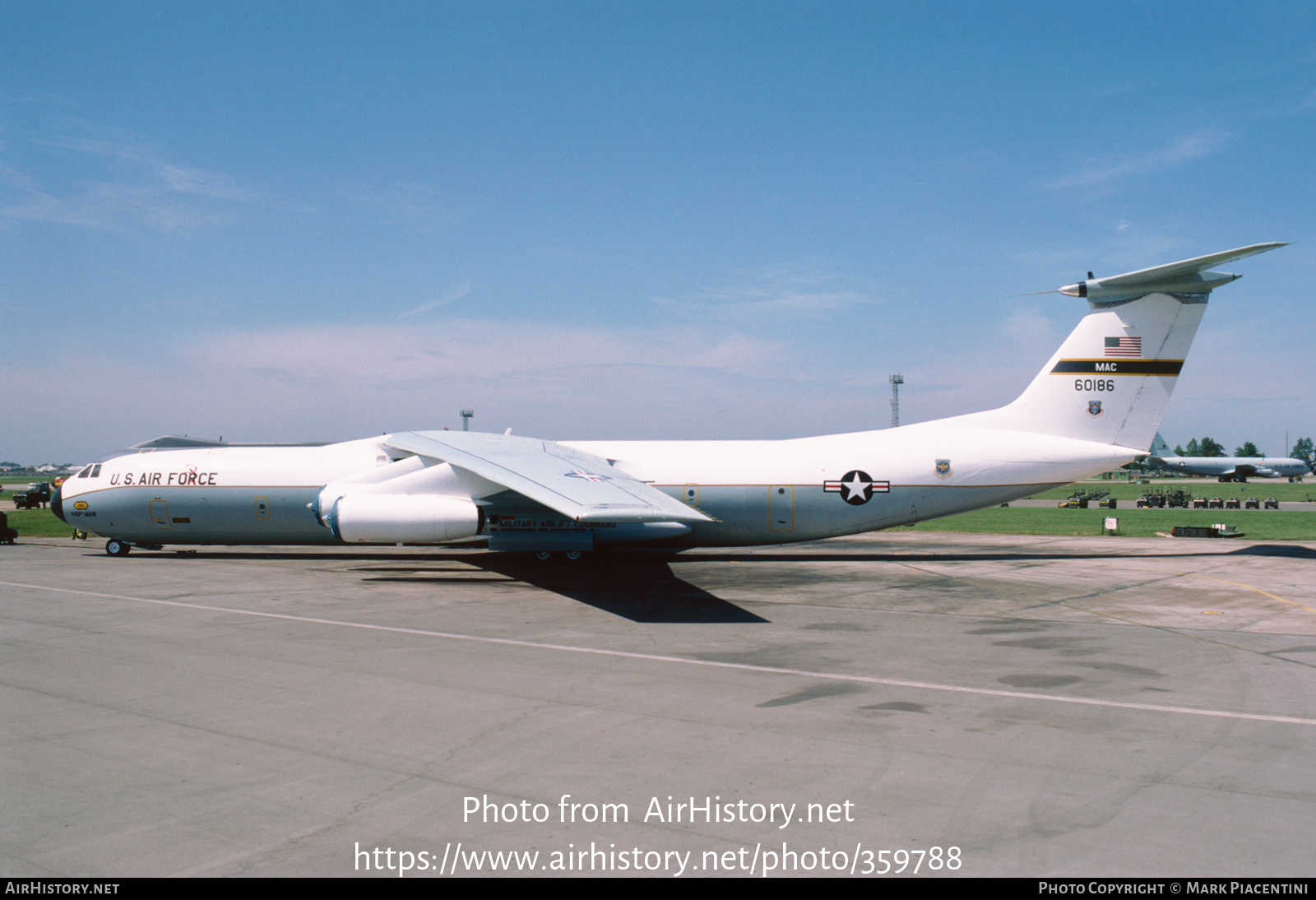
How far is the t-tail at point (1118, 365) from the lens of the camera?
775 inches

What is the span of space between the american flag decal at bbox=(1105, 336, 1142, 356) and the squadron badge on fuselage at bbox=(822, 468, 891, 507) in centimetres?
682

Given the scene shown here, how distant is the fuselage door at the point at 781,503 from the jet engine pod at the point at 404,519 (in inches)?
285

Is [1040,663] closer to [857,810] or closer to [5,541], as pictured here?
[857,810]

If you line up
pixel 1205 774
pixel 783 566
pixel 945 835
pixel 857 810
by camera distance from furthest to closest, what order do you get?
pixel 783 566
pixel 1205 774
pixel 857 810
pixel 945 835

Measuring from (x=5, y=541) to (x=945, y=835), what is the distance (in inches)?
1298

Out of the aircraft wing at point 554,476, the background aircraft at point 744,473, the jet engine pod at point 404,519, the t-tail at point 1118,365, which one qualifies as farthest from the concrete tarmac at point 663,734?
the t-tail at point 1118,365

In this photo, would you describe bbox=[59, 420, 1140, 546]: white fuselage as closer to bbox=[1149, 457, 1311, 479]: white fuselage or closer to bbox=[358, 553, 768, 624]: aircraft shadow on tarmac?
bbox=[358, 553, 768, 624]: aircraft shadow on tarmac

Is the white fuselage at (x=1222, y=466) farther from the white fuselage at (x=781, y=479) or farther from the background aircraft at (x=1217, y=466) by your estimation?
the white fuselage at (x=781, y=479)

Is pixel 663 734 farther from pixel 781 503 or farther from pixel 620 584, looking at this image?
pixel 781 503

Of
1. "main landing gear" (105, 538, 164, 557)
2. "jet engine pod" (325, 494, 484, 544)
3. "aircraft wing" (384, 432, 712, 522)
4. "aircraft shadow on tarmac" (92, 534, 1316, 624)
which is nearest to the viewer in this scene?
"aircraft wing" (384, 432, 712, 522)

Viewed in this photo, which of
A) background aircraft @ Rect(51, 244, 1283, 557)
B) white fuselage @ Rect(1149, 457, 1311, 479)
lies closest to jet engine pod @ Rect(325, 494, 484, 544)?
background aircraft @ Rect(51, 244, 1283, 557)

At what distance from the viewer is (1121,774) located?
5.99 metres

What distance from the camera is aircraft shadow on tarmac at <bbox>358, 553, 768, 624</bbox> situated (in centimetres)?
1312
